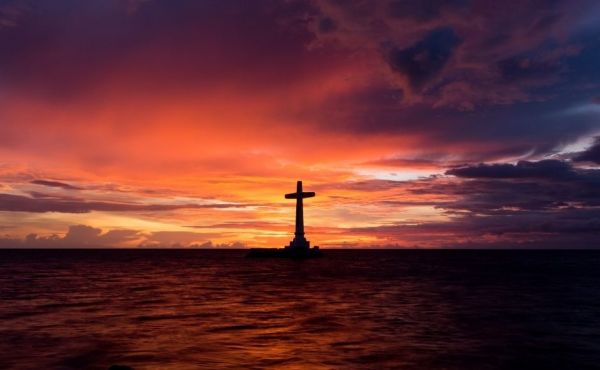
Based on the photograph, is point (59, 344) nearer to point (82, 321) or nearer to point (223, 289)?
point (82, 321)

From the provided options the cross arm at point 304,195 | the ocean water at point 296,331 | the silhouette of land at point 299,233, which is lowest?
the ocean water at point 296,331

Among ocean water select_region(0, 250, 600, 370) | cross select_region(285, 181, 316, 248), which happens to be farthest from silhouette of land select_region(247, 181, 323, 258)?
ocean water select_region(0, 250, 600, 370)

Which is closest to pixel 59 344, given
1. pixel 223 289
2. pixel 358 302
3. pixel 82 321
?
pixel 82 321

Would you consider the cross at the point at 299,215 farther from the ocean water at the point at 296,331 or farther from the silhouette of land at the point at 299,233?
the ocean water at the point at 296,331

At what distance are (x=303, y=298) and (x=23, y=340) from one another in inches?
1173

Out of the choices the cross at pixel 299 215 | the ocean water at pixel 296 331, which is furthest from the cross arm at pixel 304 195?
the ocean water at pixel 296 331

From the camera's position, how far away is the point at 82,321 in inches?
1462

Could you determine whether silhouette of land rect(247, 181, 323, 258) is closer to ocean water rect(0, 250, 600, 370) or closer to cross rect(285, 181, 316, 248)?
cross rect(285, 181, 316, 248)

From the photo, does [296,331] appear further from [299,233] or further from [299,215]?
[299,233]

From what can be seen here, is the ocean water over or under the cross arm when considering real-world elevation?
under

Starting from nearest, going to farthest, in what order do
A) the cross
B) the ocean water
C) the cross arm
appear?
the ocean water → the cross → the cross arm

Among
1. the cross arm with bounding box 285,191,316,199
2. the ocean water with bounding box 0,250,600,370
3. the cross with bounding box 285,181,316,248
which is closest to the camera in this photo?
the ocean water with bounding box 0,250,600,370

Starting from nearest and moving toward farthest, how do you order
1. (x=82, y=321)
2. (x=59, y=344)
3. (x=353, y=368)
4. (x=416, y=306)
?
(x=353, y=368), (x=59, y=344), (x=82, y=321), (x=416, y=306)

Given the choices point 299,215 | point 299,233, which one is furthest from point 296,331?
point 299,233
